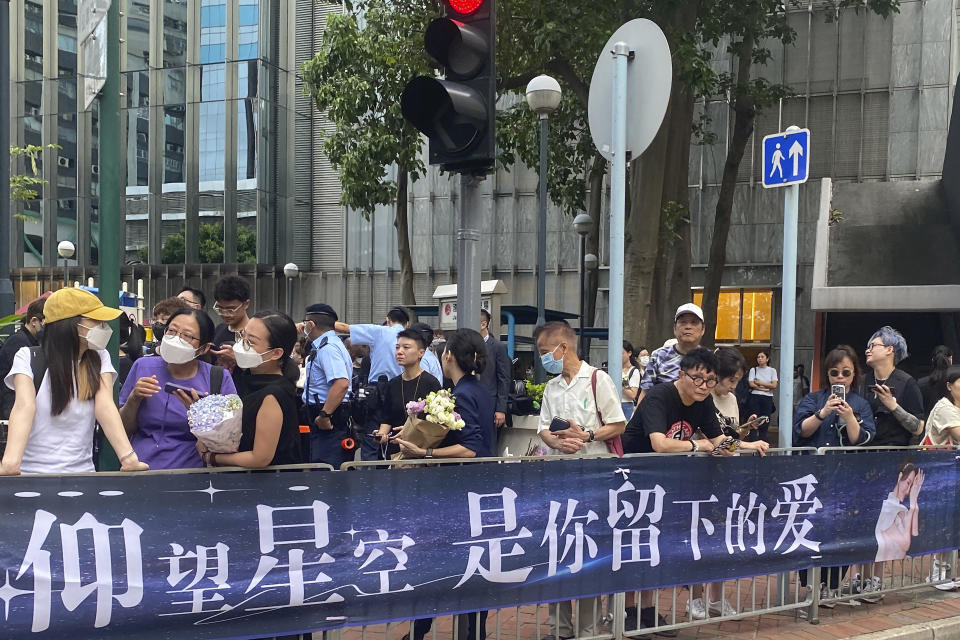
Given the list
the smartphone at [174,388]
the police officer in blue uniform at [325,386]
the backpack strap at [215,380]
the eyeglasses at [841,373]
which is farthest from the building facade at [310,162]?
the smartphone at [174,388]

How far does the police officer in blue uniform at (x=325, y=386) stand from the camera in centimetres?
714

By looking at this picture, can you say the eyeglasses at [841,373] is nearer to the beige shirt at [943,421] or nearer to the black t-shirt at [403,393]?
the beige shirt at [943,421]

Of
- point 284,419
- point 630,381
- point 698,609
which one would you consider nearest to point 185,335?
point 284,419

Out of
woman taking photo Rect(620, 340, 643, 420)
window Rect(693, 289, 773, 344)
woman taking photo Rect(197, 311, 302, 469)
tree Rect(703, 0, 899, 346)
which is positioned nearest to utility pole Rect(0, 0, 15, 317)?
woman taking photo Rect(197, 311, 302, 469)

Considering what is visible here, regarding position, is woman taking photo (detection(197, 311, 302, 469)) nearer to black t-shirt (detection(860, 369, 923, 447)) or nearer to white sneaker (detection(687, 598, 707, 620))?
white sneaker (detection(687, 598, 707, 620))

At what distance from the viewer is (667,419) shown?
5.62 m

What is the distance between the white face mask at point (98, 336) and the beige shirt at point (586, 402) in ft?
8.11

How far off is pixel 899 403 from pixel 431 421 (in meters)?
3.80

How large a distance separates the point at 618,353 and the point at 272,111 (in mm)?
28910

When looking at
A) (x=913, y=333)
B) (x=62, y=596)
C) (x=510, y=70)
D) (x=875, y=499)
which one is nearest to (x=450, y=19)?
(x=62, y=596)

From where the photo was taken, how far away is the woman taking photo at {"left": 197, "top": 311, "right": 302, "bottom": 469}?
4.25 meters

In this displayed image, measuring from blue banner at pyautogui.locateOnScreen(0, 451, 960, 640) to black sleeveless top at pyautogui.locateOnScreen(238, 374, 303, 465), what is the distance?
0.21m

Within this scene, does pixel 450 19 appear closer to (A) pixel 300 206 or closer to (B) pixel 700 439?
(B) pixel 700 439

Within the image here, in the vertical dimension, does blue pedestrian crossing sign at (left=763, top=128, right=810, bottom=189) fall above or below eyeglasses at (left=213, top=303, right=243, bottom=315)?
above
